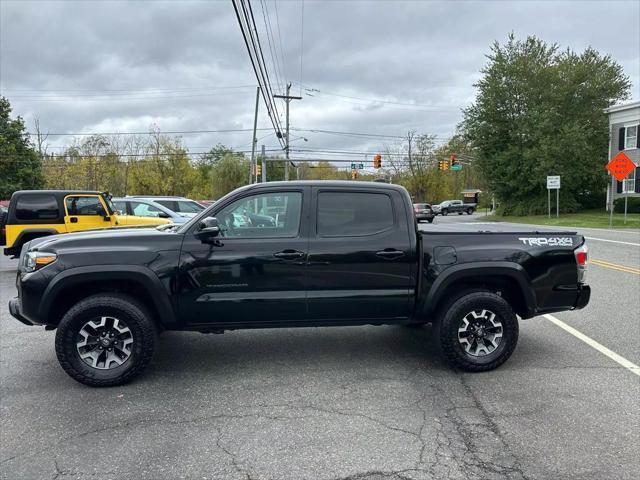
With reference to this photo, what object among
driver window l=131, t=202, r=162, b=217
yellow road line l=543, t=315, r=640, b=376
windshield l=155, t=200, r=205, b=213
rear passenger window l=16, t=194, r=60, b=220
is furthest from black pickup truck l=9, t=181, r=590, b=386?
windshield l=155, t=200, r=205, b=213

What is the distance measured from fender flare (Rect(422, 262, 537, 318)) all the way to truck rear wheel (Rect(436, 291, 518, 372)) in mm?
192

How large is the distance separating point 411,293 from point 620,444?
1950 mm

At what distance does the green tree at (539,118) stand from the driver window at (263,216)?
3619cm

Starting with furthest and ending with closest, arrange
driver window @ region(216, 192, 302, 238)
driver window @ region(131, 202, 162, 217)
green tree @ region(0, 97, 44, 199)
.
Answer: green tree @ region(0, 97, 44, 199) → driver window @ region(131, 202, 162, 217) → driver window @ region(216, 192, 302, 238)

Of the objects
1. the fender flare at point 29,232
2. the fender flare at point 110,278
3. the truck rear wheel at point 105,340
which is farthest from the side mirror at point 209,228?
the fender flare at point 29,232

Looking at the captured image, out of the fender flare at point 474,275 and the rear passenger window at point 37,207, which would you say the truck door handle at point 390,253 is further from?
the rear passenger window at point 37,207

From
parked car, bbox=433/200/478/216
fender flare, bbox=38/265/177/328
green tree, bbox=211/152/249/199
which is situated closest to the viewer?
fender flare, bbox=38/265/177/328

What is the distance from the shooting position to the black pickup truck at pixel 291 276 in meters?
4.25

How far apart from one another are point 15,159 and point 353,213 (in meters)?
41.1

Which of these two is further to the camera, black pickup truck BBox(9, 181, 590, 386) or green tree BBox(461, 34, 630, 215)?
green tree BBox(461, 34, 630, 215)

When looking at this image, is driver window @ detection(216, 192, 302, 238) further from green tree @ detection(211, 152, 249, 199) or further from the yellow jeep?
green tree @ detection(211, 152, 249, 199)

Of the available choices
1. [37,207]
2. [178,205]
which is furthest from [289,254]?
[178,205]

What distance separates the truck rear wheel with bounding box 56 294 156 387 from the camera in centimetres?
422

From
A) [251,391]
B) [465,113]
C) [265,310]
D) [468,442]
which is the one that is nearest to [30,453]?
[251,391]
